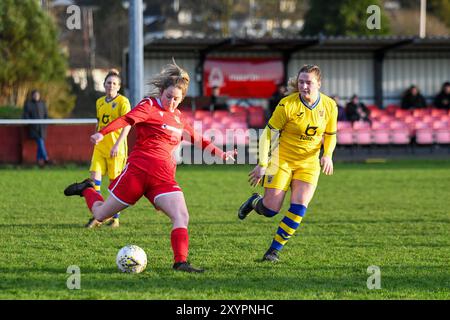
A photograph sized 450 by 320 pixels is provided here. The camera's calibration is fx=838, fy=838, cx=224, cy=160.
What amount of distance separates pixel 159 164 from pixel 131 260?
907 millimetres

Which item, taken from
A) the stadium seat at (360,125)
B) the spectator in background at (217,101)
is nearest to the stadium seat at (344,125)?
the stadium seat at (360,125)

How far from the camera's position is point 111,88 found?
1077cm

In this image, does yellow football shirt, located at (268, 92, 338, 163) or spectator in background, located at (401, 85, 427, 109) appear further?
spectator in background, located at (401, 85, 427, 109)

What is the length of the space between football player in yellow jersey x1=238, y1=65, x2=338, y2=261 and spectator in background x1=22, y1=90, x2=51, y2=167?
1338 cm

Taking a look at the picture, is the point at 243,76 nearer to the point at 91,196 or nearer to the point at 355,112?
the point at 355,112

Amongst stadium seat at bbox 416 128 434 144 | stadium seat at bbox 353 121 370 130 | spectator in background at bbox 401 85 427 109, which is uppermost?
spectator in background at bbox 401 85 427 109

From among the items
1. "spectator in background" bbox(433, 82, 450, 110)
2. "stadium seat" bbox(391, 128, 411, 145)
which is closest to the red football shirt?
"stadium seat" bbox(391, 128, 411, 145)

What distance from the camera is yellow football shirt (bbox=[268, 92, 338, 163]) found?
8.25 metres

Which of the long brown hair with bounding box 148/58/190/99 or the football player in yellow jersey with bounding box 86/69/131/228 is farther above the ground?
the long brown hair with bounding box 148/58/190/99

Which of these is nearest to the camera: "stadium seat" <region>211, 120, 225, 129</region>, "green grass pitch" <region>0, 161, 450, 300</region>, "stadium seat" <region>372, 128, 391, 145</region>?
"green grass pitch" <region>0, 161, 450, 300</region>

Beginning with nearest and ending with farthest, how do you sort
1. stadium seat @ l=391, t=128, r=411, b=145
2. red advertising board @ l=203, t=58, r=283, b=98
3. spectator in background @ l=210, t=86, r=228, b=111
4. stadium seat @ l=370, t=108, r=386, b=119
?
stadium seat @ l=391, t=128, r=411, b=145 < spectator in background @ l=210, t=86, r=228, b=111 < stadium seat @ l=370, t=108, r=386, b=119 < red advertising board @ l=203, t=58, r=283, b=98

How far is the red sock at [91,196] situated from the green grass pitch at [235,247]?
554 mm

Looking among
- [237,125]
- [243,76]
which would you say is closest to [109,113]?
[237,125]

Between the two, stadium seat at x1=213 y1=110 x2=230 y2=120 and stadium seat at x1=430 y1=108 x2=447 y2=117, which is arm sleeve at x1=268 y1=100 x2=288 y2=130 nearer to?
stadium seat at x1=213 y1=110 x2=230 y2=120
